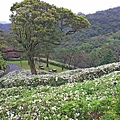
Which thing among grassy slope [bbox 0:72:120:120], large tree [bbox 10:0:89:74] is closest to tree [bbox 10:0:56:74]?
large tree [bbox 10:0:89:74]

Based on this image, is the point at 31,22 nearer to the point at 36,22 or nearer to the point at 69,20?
the point at 36,22

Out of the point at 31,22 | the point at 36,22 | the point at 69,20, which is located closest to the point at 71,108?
the point at 36,22

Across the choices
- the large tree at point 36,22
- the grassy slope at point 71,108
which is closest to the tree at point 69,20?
the large tree at point 36,22

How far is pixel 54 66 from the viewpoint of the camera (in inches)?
1959

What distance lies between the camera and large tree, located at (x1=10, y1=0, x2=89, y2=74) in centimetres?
2558

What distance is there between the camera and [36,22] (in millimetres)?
25609

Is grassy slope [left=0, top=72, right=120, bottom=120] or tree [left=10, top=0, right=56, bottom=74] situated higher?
tree [left=10, top=0, right=56, bottom=74]

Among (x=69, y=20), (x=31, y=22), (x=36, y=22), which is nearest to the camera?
(x=36, y=22)

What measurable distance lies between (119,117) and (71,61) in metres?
46.1

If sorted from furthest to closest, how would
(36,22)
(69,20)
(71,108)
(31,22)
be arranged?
(69,20) → (31,22) → (36,22) → (71,108)

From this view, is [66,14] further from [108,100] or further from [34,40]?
[108,100]

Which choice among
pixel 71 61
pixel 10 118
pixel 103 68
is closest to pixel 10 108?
pixel 10 118

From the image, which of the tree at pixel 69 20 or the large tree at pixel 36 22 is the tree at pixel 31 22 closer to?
the large tree at pixel 36 22

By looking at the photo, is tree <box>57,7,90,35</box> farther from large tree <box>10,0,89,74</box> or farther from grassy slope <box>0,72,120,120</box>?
grassy slope <box>0,72,120,120</box>
